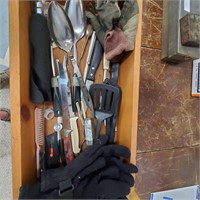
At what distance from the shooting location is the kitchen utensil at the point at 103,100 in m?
0.34

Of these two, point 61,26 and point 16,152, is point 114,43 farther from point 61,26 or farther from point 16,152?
point 16,152

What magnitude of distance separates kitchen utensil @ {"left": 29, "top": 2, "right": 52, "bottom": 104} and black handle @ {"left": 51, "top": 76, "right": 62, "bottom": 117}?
0.05ft

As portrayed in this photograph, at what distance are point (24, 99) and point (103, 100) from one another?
143 millimetres

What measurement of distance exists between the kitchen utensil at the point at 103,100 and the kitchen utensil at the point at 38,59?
9 centimetres

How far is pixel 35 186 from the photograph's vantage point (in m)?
0.28

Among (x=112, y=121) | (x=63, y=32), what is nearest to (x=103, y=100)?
(x=112, y=121)

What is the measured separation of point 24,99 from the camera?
29cm

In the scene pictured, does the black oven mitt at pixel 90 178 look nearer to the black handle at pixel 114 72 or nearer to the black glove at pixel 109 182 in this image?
the black glove at pixel 109 182

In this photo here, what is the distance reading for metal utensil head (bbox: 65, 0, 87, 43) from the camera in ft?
1.16

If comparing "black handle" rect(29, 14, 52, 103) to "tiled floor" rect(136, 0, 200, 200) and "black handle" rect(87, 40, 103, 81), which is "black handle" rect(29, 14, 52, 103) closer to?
"black handle" rect(87, 40, 103, 81)

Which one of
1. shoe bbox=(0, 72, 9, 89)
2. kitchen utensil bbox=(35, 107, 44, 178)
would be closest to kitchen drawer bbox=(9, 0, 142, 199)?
kitchen utensil bbox=(35, 107, 44, 178)

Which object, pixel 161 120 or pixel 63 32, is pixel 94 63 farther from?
pixel 161 120

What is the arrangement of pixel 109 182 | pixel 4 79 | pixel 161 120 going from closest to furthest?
pixel 109 182
pixel 4 79
pixel 161 120

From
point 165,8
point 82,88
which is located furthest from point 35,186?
point 165,8
